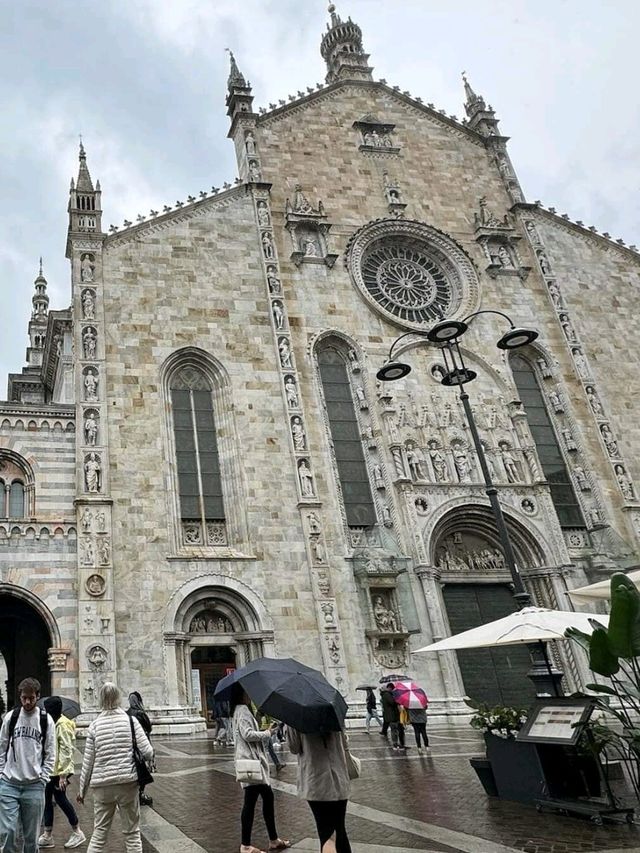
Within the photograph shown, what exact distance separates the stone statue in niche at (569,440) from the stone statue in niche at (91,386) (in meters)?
17.2

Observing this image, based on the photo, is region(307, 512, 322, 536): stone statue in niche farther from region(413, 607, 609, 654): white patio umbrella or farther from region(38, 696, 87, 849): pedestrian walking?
region(38, 696, 87, 849): pedestrian walking

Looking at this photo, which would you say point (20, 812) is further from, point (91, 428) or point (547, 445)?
point (547, 445)

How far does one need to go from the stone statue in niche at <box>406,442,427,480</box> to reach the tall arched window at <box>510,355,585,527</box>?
5056 millimetres

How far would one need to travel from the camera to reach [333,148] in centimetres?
A: 3084

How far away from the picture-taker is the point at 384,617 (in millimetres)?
22016

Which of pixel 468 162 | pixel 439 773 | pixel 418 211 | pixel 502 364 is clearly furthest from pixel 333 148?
pixel 439 773

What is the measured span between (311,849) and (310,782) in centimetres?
164

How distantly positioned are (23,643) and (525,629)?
62.3ft

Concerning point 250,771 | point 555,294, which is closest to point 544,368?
point 555,294

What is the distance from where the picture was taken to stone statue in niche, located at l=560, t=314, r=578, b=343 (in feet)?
96.4

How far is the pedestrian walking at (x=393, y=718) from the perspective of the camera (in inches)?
607

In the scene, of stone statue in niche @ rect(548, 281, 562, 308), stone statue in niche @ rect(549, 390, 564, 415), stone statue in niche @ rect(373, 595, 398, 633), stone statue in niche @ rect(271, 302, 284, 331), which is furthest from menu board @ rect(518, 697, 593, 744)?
stone statue in niche @ rect(548, 281, 562, 308)

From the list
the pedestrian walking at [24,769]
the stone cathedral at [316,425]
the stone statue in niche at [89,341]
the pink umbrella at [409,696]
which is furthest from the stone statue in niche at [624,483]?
the pedestrian walking at [24,769]

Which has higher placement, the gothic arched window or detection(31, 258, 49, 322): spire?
detection(31, 258, 49, 322): spire
